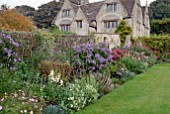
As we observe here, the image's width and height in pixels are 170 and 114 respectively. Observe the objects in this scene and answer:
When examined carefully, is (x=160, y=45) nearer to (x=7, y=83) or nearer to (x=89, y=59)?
(x=89, y=59)

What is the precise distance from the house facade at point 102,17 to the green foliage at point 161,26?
598 centimetres

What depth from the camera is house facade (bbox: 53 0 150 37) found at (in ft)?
110

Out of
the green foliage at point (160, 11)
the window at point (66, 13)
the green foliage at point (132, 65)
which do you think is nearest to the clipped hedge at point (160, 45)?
the green foliage at point (132, 65)

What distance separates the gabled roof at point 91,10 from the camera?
3642 cm

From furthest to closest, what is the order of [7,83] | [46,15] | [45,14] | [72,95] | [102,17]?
[45,14], [46,15], [102,17], [72,95], [7,83]

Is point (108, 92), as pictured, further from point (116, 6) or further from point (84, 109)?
point (116, 6)

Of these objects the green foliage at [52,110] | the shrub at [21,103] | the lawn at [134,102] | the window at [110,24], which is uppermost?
the window at [110,24]

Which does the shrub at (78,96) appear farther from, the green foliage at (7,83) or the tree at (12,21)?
the tree at (12,21)

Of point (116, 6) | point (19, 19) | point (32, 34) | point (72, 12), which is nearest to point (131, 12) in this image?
point (116, 6)

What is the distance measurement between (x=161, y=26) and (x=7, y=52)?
138 ft

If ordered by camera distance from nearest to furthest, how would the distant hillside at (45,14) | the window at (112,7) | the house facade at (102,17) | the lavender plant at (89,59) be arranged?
the lavender plant at (89,59)
the house facade at (102,17)
the window at (112,7)
the distant hillside at (45,14)

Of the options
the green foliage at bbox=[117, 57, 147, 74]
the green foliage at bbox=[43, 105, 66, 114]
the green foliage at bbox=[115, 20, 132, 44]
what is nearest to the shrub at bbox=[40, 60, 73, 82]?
the green foliage at bbox=[43, 105, 66, 114]

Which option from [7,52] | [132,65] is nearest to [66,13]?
[132,65]

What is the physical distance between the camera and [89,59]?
9.61 metres
